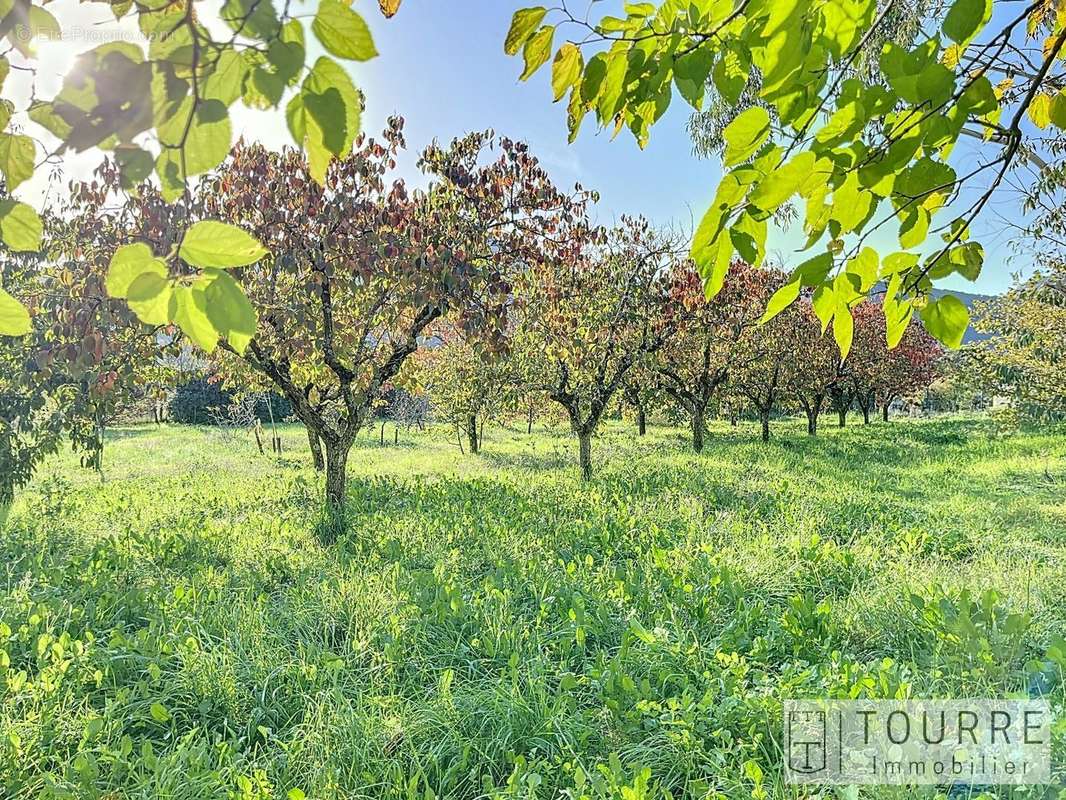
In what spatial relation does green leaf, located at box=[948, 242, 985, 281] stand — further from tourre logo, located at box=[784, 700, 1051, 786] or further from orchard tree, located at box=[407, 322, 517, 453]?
orchard tree, located at box=[407, 322, 517, 453]

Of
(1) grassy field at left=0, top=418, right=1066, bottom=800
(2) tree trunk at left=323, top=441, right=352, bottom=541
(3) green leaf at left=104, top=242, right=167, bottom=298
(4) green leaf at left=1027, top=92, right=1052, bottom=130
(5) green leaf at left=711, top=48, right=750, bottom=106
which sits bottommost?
(1) grassy field at left=0, top=418, right=1066, bottom=800

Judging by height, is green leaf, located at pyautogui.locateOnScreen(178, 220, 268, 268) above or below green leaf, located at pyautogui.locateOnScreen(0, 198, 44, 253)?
below

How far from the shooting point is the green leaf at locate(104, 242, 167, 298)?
554 millimetres

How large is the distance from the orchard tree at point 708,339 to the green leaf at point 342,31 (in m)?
11.9

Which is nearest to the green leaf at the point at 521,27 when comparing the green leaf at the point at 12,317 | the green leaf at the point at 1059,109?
the green leaf at the point at 12,317

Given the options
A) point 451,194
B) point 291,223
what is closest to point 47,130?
point 291,223

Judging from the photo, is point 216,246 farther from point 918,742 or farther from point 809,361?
point 809,361

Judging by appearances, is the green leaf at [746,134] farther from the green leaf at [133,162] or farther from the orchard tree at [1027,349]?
the orchard tree at [1027,349]

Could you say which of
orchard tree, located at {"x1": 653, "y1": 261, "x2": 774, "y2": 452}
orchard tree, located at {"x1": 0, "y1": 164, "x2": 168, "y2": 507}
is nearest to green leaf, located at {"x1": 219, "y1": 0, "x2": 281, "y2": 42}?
orchard tree, located at {"x1": 0, "y1": 164, "x2": 168, "y2": 507}

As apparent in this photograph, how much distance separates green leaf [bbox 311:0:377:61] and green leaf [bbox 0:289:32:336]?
459 millimetres

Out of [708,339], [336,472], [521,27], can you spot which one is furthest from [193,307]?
[708,339]

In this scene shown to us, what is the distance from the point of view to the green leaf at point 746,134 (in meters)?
0.78

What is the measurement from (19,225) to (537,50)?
752mm

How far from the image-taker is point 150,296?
0.57m
